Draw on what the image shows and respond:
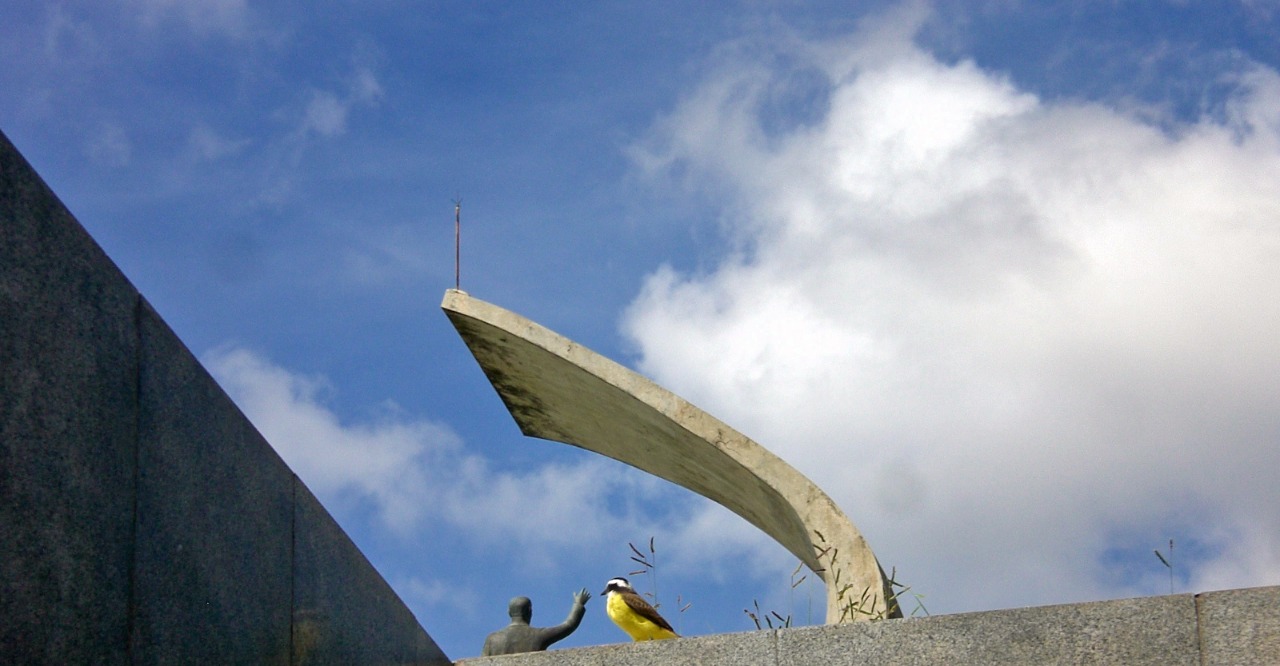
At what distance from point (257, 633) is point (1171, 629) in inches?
156

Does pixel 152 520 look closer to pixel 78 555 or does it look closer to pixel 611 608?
pixel 78 555

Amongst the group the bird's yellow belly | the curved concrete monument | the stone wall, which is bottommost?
the stone wall

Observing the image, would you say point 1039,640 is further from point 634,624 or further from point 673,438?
point 673,438

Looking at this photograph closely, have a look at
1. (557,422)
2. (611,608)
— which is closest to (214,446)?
(611,608)

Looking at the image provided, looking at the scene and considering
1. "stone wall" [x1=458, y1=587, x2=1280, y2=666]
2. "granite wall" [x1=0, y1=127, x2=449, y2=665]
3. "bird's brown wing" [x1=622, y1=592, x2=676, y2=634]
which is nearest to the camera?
"granite wall" [x1=0, y1=127, x2=449, y2=665]

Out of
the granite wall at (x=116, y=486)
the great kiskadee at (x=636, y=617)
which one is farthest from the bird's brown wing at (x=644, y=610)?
the granite wall at (x=116, y=486)

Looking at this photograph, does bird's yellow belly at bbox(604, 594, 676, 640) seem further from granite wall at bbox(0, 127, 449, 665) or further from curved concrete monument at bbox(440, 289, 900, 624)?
granite wall at bbox(0, 127, 449, 665)

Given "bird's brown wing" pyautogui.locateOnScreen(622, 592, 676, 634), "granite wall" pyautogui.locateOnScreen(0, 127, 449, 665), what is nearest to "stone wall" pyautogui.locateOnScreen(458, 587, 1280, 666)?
"bird's brown wing" pyautogui.locateOnScreen(622, 592, 676, 634)

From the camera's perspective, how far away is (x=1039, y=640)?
6316 millimetres

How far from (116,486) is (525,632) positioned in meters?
5.16

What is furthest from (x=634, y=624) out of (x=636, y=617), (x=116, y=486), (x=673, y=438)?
(x=116, y=486)

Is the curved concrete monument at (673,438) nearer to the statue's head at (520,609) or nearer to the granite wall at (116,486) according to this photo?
the statue's head at (520,609)

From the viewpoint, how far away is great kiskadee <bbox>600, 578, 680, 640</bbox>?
8.05 metres

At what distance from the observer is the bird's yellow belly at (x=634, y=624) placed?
8070 mm
